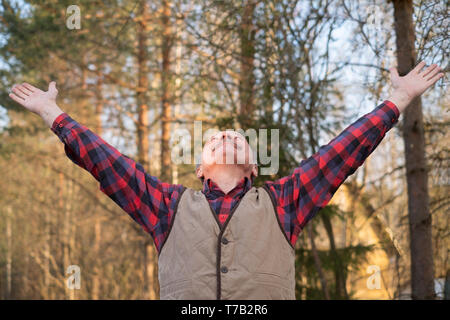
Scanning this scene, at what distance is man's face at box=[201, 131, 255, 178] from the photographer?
227cm

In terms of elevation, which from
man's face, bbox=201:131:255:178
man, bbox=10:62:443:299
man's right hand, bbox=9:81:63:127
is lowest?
man, bbox=10:62:443:299

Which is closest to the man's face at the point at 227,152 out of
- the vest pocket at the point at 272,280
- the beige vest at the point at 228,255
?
the beige vest at the point at 228,255

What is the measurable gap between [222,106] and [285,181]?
4.74 meters

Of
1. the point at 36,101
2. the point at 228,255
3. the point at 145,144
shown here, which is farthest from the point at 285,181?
the point at 145,144

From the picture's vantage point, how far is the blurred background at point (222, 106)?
4742 millimetres

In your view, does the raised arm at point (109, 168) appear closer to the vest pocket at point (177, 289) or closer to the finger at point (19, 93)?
the finger at point (19, 93)

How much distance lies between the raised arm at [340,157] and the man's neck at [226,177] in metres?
0.21

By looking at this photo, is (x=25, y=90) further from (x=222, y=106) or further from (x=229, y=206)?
(x=222, y=106)

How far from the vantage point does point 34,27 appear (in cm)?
912

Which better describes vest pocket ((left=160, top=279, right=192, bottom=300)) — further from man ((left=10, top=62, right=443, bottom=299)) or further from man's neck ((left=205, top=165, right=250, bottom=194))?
man's neck ((left=205, top=165, right=250, bottom=194))

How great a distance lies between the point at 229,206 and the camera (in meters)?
2.12

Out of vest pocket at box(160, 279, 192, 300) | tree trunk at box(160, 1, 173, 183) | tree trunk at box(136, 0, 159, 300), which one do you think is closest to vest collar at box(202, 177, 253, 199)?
vest pocket at box(160, 279, 192, 300)

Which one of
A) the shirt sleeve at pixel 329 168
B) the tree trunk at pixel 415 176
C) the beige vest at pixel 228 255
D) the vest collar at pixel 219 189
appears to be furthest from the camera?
the tree trunk at pixel 415 176

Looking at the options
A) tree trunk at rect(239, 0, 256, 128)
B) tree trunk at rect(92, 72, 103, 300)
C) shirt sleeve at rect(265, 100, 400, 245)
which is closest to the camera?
shirt sleeve at rect(265, 100, 400, 245)
